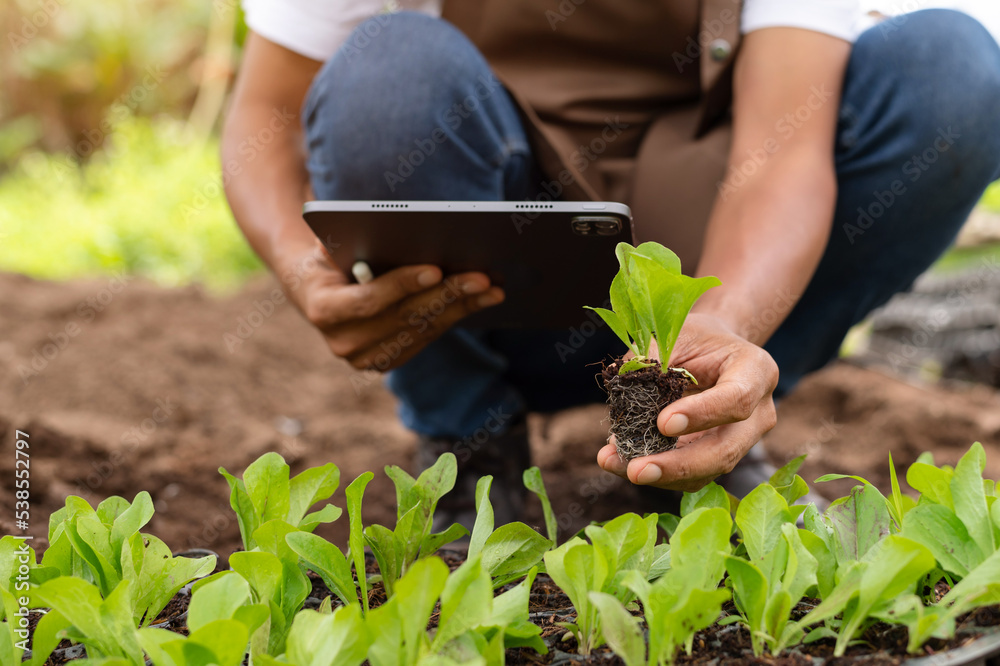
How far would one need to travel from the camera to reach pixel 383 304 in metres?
1.27

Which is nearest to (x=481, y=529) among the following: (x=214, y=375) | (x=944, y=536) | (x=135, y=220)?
(x=944, y=536)

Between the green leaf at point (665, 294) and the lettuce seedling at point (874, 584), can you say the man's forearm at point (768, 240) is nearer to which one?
the green leaf at point (665, 294)

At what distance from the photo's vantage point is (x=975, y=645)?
0.65m

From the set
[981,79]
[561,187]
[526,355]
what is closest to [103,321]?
[526,355]

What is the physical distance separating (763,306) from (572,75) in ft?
2.60

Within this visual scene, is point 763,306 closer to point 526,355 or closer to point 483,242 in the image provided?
point 483,242

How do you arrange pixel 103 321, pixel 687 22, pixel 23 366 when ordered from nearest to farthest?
pixel 687 22, pixel 23 366, pixel 103 321
